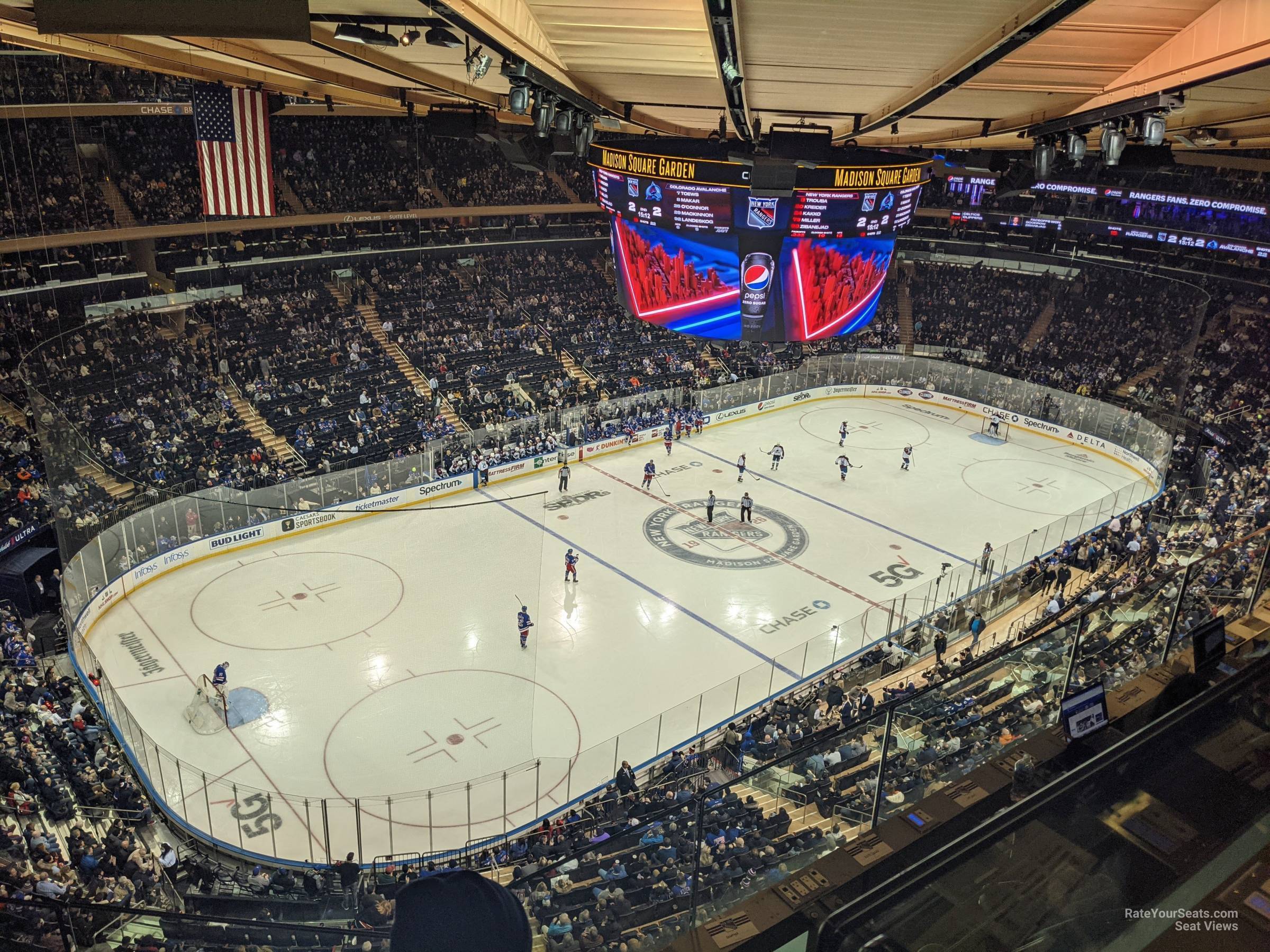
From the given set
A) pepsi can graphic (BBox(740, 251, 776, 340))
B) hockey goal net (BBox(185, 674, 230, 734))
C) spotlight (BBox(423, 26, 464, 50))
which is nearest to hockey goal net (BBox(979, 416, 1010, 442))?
pepsi can graphic (BBox(740, 251, 776, 340))

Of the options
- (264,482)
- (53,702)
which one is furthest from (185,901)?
(264,482)

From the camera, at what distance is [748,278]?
16656 millimetres

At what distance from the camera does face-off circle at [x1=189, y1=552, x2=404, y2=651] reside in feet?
60.2

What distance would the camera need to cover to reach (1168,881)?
A: 3166mm

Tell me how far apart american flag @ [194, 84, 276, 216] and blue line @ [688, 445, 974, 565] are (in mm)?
15947

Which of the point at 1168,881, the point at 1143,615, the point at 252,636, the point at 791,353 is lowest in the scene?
the point at 252,636

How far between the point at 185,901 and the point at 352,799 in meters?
2.69

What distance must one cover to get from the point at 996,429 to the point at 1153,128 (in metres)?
24.8

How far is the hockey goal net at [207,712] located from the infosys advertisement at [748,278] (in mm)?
10160

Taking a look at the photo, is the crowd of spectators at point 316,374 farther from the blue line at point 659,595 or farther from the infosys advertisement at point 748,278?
the infosys advertisement at point 748,278

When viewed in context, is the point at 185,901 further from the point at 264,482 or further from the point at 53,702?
the point at 264,482

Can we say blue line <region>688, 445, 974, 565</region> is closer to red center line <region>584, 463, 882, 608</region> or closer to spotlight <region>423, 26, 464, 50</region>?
red center line <region>584, 463, 882, 608</region>

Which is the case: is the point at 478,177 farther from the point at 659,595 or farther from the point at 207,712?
the point at 207,712
